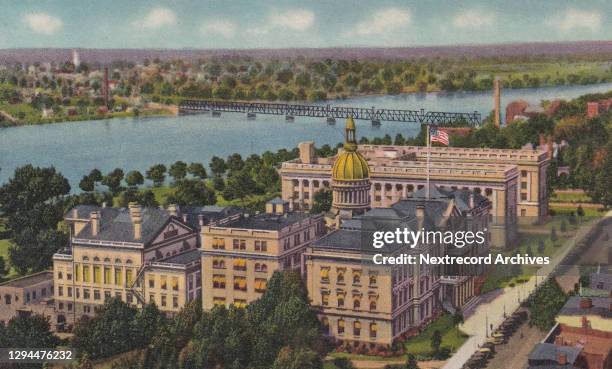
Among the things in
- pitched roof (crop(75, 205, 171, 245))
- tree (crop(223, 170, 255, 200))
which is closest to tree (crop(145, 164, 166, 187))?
tree (crop(223, 170, 255, 200))

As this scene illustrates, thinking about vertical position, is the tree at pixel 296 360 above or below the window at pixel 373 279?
below

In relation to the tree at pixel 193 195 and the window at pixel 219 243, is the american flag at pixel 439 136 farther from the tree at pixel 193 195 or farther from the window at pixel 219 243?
the tree at pixel 193 195

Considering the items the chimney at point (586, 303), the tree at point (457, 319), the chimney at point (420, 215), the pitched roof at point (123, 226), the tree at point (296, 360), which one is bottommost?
the tree at point (457, 319)

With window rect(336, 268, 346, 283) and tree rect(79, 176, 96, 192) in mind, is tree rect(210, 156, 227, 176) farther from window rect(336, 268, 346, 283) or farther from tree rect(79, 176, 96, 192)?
window rect(336, 268, 346, 283)

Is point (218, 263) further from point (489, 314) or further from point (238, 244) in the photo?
point (489, 314)

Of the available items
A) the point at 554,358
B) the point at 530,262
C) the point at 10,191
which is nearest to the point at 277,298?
the point at 554,358

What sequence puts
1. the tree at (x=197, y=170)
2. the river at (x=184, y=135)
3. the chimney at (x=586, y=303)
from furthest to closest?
Result: the river at (x=184, y=135) < the tree at (x=197, y=170) < the chimney at (x=586, y=303)

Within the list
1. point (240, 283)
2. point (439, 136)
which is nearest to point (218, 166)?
point (439, 136)

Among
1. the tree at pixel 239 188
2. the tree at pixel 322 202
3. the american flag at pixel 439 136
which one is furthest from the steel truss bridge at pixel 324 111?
the american flag at pixel 439 136
